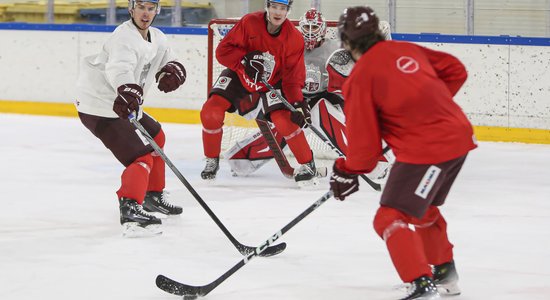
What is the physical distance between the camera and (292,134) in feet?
15.8

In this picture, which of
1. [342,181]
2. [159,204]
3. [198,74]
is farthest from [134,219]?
[198,74]

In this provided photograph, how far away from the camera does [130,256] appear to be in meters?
3.38

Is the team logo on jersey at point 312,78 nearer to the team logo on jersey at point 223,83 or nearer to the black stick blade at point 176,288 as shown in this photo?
the team logo on jersey at point 223,83

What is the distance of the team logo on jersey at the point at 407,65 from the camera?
2.57 m

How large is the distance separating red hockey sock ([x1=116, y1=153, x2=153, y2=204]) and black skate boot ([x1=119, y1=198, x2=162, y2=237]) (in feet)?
0.07

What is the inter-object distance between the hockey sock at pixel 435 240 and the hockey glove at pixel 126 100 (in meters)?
1.16

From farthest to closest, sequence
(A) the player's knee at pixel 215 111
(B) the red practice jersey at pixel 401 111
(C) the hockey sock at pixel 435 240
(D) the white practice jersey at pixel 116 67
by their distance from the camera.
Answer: (A) the player's knee at pixel 215 111
(D) the white practice jersey at pixel 116 67
(C) the hockey sock at pixel 435 240
(B) the red practice jersey at pixel 401 111

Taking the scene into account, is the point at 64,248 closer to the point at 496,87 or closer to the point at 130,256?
the point at 130,256

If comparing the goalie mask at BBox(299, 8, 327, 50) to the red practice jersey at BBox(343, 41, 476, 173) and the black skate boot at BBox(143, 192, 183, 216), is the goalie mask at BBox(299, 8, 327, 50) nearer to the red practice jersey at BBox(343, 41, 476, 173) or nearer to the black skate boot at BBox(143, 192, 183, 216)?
the black skate boot at BBox(143, 192, 183, 216)

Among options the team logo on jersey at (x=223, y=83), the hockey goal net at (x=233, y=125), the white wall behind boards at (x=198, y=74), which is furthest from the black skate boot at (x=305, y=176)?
the white wall behind boards at (x=198, y=74)

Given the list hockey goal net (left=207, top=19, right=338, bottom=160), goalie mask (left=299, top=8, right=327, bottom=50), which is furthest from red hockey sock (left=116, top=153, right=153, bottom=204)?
hockey goal net (left=207, top=19, right=338, bottom=160)

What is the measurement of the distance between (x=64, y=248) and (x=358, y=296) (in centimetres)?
114

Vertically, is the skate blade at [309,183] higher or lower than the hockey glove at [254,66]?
lower

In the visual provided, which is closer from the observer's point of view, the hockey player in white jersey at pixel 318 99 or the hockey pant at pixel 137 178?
the hockey pant at pixel 137 178
